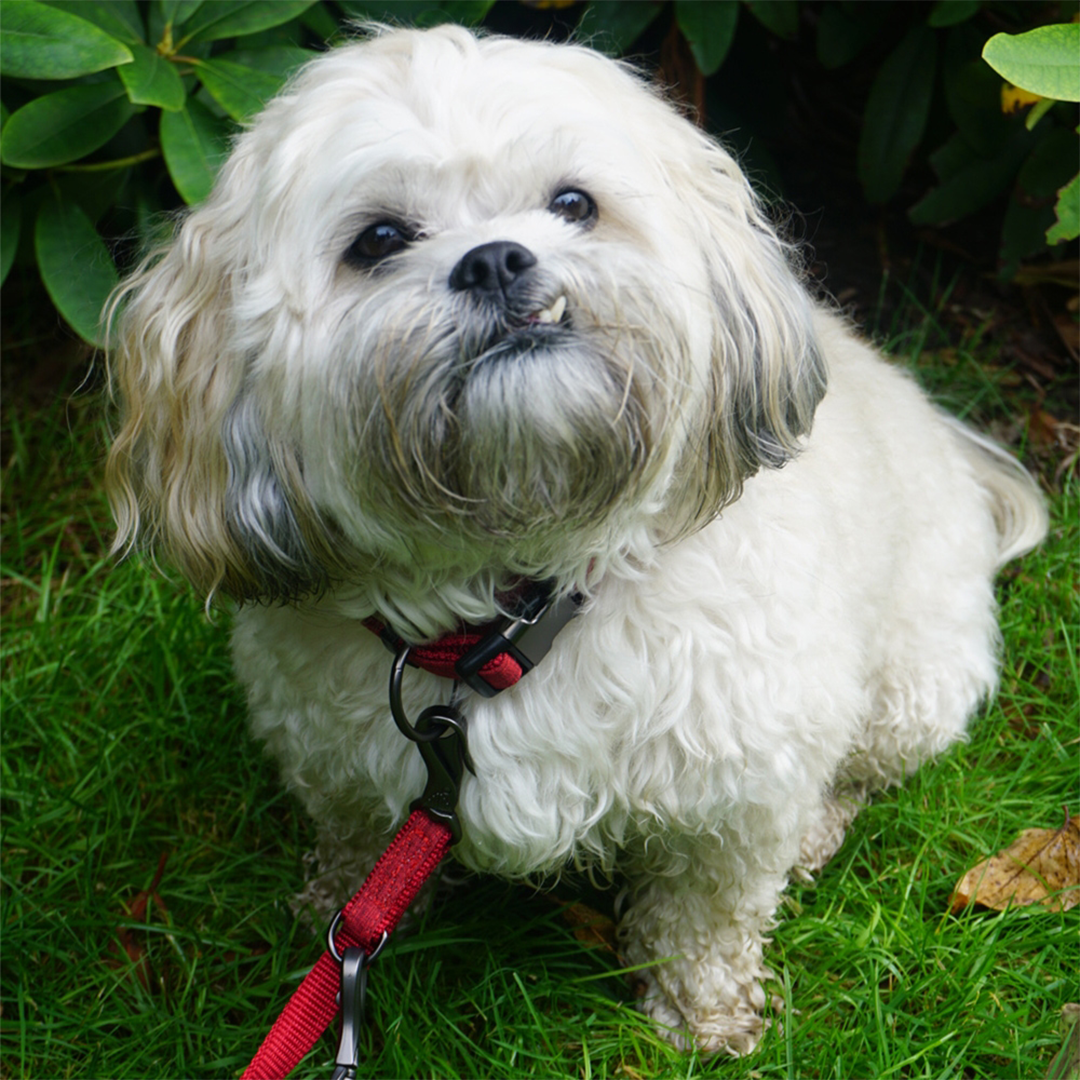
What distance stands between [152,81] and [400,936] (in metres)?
1.58

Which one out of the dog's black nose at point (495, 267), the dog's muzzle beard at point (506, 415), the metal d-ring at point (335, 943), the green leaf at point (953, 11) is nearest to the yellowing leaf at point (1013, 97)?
the green leaf at point (953, 11)

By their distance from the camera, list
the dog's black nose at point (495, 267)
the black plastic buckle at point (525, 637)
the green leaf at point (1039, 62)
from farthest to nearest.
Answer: the green leaf at point (1039, 62)
the black plastic buckle at point (525, 637)
the dog's black nose at point (495, 267)

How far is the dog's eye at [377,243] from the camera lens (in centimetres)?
134

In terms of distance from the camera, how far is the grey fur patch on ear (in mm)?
1412

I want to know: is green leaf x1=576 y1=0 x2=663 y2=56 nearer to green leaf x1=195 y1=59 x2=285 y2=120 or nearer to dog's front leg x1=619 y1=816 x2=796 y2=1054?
green leaf x1=195 y1=59 x2=285 y2=120

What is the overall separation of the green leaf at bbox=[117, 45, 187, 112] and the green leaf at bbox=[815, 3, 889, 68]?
4.96 feet

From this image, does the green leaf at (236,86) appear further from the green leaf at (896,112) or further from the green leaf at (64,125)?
the green leaf at (896,112)

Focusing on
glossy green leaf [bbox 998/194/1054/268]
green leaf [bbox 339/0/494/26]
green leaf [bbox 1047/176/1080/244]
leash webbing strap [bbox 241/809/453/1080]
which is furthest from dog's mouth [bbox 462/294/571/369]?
glossy green leaf [bbox 998/194/1054/268]

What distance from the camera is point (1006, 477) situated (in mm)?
2502

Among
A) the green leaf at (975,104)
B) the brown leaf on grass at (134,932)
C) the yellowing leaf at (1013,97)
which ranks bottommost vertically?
the brown leaf on grass at (134,932)

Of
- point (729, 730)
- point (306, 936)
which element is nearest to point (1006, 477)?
point (729, 730)

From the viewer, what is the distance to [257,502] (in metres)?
1.42

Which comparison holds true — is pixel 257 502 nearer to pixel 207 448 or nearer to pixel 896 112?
pixel 207 448

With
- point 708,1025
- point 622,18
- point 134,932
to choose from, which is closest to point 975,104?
point 622,18
